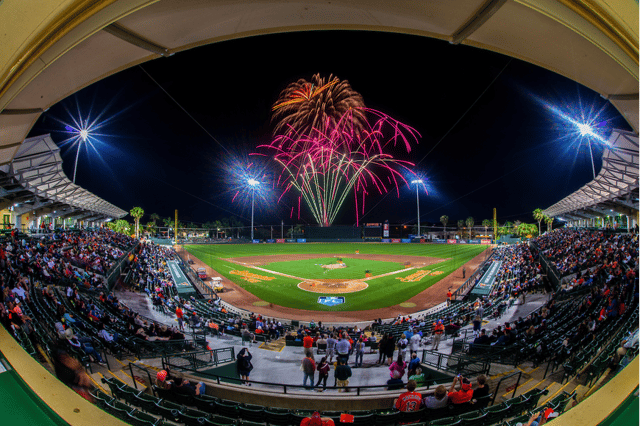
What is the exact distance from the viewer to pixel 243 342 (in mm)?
12609

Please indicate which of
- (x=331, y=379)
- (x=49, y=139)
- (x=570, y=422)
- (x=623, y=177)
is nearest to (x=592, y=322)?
(x=331, y=379)

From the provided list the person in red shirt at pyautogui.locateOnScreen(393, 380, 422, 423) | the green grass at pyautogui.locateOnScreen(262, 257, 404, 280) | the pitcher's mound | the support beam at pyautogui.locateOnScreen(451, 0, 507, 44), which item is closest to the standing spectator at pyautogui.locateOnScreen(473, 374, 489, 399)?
the person in red shirt at pyautogui.locateOnScreen(393, 380, 422, 423)

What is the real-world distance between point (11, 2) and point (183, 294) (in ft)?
91.6

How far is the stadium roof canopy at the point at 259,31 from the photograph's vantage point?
2.02 m

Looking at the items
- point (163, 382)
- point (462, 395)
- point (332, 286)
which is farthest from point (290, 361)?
point (332, 286)

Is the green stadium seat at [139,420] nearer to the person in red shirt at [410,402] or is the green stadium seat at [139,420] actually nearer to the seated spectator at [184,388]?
the seated spectator at [184,388]

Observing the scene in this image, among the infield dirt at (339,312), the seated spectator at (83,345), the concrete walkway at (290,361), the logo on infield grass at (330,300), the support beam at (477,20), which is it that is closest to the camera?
the support beam at (477,20)

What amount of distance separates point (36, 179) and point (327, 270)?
32.6m

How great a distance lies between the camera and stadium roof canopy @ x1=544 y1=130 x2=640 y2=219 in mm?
17000

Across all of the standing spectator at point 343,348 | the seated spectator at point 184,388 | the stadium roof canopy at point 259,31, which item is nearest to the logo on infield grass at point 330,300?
the standing spectator at point 343,348

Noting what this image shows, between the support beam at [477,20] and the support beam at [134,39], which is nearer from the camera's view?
the support beam at [477,20]

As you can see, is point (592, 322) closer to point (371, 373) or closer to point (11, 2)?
point (371, 373)

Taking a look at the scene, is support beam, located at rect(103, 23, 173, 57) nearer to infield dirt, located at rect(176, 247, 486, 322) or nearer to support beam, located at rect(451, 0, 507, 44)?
support beam, located at rect(451, 0, 507, 44)

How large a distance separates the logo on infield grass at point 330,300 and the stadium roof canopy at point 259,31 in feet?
78.9
